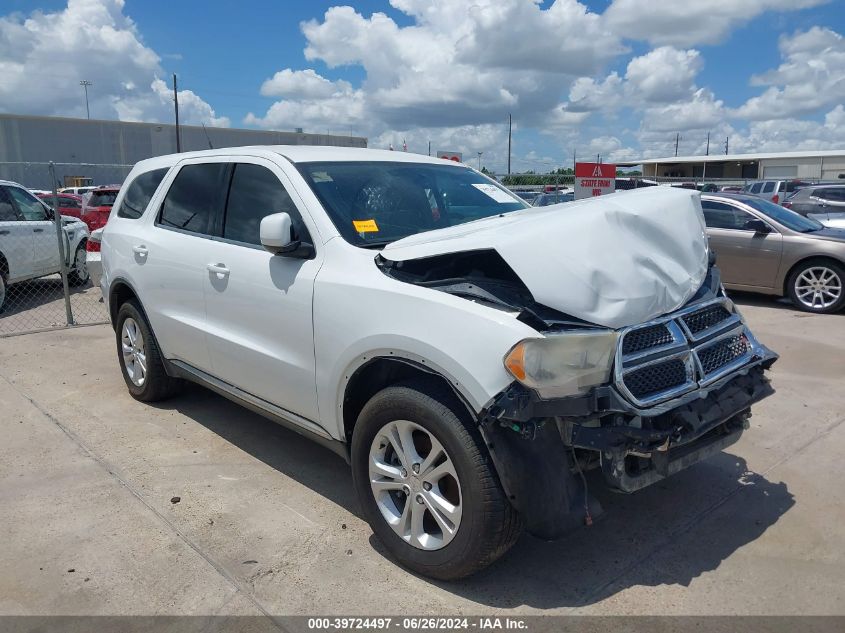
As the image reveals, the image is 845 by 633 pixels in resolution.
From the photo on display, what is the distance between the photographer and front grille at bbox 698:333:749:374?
3.05 meters

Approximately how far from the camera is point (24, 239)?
955 cm

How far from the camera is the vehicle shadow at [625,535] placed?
298cm

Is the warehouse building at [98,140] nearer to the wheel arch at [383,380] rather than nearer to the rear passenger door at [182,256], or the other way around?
the rear passenger door at [182,256]

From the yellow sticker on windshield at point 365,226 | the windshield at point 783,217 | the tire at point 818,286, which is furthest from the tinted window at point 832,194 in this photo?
the yellow sticker on windshield at point 365,226

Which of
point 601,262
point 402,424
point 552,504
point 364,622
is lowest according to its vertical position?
point 364,622

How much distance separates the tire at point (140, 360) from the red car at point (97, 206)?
10.8 metres

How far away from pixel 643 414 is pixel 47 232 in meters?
10.0

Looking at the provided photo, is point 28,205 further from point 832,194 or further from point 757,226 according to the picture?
point 832,194

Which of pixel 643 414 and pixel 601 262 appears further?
pixel 601 262

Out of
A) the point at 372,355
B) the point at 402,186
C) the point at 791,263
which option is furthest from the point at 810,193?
the point at 372,355

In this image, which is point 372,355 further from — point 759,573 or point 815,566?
point 815,566

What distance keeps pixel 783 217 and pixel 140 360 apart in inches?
349

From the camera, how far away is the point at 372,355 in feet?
10.0

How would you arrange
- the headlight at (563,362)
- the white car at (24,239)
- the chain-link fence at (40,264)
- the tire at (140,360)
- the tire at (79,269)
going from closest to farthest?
1. the headlight at (563,362)
2. the tire at (140,360)
3. the chain-link fence at (40,264)
4. the white car at (24,239)
5. the tire at (79,269)
